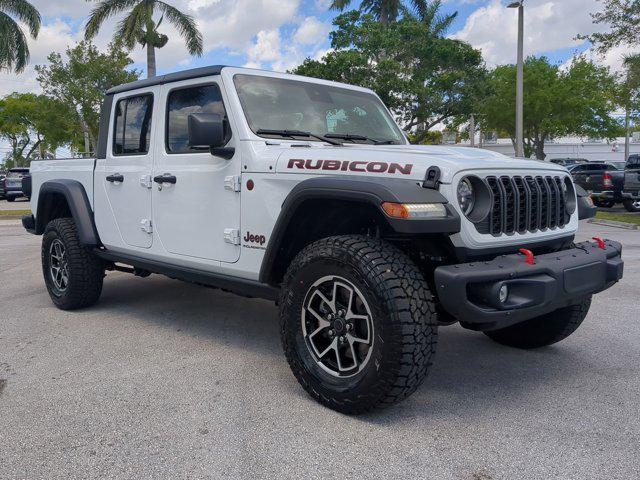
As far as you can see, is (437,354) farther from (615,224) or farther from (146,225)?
(615,224)

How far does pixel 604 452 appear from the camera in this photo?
9.12 ft

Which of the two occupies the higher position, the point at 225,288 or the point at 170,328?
the point at 225,288

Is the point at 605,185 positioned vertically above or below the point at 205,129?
below

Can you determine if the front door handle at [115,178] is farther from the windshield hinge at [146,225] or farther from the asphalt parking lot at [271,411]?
the asphalt parking lot at [271,411]

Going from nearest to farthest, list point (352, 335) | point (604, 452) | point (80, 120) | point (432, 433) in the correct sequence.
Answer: point (604, 452) → point (432, 433) → point (352, 335) → point (80, 120)

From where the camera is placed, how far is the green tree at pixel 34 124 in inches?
1205

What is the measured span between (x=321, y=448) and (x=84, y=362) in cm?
206

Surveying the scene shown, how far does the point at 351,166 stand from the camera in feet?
10.6

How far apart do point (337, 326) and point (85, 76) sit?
30.1 metres

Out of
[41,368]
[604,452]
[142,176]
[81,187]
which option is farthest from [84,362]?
[604,452]

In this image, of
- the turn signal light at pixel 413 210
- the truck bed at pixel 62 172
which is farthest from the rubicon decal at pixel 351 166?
the truck bed at pixel 62 172

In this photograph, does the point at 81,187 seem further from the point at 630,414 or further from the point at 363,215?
the point at 630,414

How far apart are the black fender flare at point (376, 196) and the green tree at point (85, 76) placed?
28.4m

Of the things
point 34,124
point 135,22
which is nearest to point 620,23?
point 135,22
